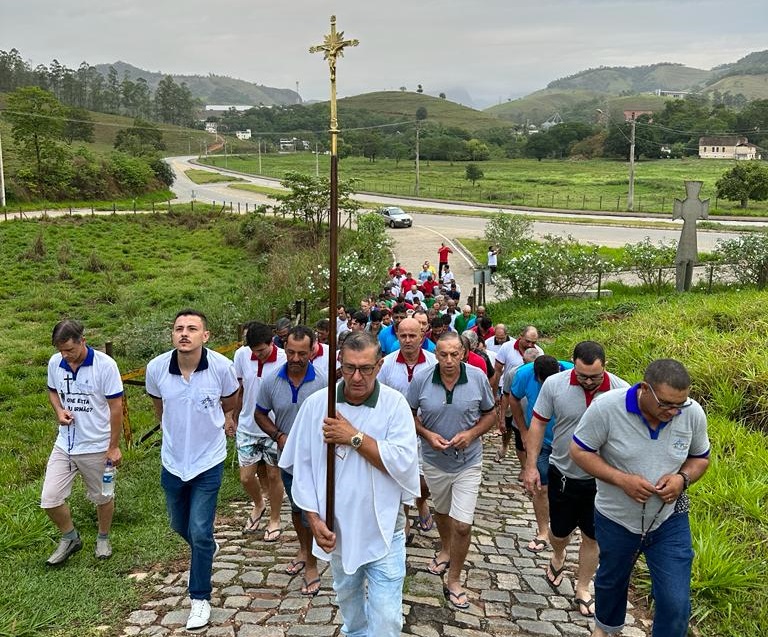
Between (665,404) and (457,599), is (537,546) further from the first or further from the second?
(665,404)

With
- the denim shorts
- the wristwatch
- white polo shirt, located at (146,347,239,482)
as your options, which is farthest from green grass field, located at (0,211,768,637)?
the wristwatch

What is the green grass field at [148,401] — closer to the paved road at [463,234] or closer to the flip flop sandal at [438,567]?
the flip flop sandal at [438,567]

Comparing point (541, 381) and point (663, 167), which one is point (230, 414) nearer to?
point (541, 381)

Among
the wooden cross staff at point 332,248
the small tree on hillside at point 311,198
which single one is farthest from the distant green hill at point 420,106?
the wooden cross staff at point 332,248

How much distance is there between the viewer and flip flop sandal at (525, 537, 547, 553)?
5708mm

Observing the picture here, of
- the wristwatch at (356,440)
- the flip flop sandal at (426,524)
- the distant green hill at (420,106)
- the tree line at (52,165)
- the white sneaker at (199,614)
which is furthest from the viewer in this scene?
the distant green hill at (420,106)

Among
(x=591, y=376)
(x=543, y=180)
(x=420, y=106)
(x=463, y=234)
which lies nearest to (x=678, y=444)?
(x=591, y=376)

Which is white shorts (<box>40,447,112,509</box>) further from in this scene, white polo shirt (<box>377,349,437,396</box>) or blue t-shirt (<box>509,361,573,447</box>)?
blue t-shirt (<box>509,361,573,447</box>)

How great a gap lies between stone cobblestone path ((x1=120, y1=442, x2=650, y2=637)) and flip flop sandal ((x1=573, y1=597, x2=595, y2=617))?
0.04 meters

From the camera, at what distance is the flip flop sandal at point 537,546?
571cm

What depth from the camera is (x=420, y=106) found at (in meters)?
167

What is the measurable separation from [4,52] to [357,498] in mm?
130214

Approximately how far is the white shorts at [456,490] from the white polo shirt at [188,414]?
5.15 ft

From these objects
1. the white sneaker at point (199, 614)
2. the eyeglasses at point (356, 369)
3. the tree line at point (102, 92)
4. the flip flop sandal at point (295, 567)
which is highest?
the tree line at point (102, 92)
